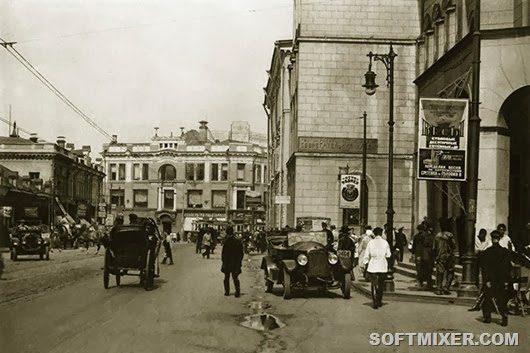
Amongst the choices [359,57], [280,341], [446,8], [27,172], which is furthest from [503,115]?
[27,172]

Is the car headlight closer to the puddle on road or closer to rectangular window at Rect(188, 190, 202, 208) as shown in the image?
the puddle on road

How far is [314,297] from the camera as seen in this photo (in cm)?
1700

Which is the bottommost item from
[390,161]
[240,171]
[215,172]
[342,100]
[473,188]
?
[473,188]

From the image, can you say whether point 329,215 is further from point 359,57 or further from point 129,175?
point 129,175

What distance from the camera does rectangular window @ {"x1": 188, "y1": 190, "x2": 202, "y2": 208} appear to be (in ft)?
304

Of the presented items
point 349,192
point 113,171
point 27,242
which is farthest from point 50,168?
point 349,192

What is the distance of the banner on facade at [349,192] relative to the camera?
26516 mm

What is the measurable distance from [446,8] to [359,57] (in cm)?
1066

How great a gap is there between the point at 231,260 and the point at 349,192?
33.9ft

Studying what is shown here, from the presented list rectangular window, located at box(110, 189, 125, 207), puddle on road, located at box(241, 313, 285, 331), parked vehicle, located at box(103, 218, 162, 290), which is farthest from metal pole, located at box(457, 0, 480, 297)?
rectangular window, located at box(110, 189, 125, 207)

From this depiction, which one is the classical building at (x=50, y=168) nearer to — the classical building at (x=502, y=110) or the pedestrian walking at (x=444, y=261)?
the classical building at (x=502, y=110)

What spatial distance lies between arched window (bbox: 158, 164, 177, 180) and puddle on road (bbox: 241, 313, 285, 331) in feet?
267

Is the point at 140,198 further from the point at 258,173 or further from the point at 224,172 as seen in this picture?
the point at 258,173

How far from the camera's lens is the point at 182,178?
306 feet
